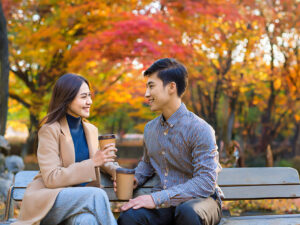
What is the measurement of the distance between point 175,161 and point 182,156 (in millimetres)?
62

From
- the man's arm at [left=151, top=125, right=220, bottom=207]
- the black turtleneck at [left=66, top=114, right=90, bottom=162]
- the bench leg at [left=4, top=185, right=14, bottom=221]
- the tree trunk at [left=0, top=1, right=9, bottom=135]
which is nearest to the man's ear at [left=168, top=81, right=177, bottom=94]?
the man's arm at [left=151, top=125, right=220, bottom=207]

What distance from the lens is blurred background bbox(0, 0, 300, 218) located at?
22.7ft

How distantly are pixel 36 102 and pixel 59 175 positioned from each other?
7133 millimetres

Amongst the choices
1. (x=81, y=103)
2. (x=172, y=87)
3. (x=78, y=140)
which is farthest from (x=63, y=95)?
(x=172, y=87)

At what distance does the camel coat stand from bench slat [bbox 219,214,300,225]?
1.18 metres

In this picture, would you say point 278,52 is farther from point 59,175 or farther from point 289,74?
point 59,175

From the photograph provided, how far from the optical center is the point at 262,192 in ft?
10.5

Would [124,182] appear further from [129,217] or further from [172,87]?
[172,87]

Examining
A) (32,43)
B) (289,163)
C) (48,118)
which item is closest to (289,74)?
(289,163)

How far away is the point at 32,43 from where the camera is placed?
8.17 meters

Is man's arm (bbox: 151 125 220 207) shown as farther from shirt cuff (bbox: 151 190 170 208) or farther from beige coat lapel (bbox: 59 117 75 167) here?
beige coat lapel (bbox: 59 117 75 167)

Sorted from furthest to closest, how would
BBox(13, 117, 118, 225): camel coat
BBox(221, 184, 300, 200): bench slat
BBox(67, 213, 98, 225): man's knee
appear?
1. BBox(221, 184, 300, 200): bench slat
2. BBox(13, 117, 118, 225): camel coat
3. BBox(67, 213, 98, 225): man's knee

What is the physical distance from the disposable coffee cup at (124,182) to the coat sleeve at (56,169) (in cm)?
18

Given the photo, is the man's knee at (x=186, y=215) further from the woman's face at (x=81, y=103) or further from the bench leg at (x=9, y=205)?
the bench leg at (x=9, y=205)
